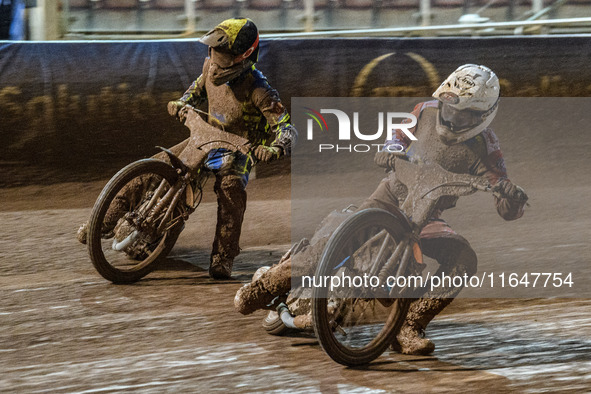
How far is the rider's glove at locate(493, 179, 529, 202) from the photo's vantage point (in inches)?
202

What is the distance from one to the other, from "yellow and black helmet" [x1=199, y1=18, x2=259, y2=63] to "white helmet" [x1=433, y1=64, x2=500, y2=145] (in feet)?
7.01

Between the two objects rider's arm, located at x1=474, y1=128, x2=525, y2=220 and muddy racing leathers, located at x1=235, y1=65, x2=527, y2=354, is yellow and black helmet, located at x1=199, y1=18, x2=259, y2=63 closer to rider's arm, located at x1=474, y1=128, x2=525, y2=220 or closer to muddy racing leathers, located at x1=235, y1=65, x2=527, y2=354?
muddy racing leathers, located at x1=235, y1=65, x2=527, y2=354

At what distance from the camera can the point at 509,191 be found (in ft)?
16.8

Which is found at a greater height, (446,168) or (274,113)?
(274,113)

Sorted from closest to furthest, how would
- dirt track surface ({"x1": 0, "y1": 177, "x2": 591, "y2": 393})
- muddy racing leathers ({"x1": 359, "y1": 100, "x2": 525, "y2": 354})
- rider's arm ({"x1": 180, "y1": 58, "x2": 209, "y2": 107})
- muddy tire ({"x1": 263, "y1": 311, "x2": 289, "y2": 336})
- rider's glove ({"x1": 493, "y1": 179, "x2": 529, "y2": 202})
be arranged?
dirt track surface ({"x1": 0, "y1": 177, "x2": 591, "y2": 393}) < rider's glove ({"x1": 493, "y1": 179, "x2": 529, "y2": 202}) < muddy racing leathers ({"x1": 359, "y1": 100, "x2": 525, "y2": 354}) < muddy tire ({"x1": 263, "y1": 311, "x2": 289, "y2": 336}) < rider's arm ({"x1": 180, "y1": 58, "x2": 209, "y2": 107})

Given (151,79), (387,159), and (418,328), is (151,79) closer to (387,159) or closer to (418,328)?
(387,159)

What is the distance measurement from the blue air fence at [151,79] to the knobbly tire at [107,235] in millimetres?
3541

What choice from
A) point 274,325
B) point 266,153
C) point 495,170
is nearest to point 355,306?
point 274,325

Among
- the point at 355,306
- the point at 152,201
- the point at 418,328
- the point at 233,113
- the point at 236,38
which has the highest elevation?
the point at 236,38

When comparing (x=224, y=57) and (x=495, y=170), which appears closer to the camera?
(x=495, y=170)

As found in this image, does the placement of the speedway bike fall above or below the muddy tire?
above

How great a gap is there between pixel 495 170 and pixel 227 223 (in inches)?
99.4

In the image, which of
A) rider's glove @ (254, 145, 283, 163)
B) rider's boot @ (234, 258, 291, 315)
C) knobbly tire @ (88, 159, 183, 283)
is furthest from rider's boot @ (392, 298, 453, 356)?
knobbly tire @ (88, 159, 183, 283)

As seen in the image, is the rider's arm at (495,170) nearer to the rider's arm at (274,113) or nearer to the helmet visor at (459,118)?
the helmet visor at (459,118)
